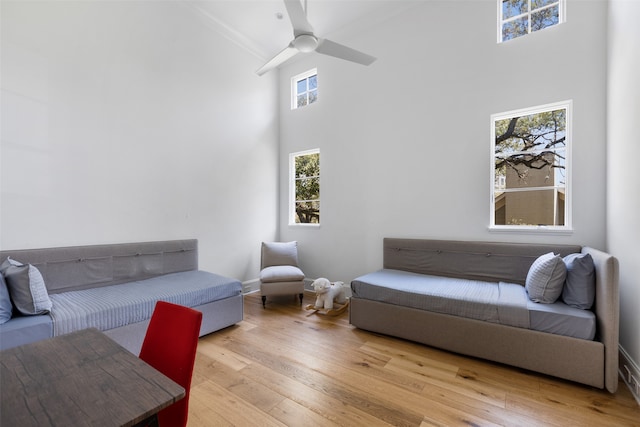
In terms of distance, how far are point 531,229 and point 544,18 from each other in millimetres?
2259

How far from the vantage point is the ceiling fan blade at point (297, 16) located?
81.5 inches

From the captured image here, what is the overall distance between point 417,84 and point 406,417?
356 cm

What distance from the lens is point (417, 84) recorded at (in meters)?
3.51

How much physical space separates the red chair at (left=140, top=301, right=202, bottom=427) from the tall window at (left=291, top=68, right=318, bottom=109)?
4112 millimetres

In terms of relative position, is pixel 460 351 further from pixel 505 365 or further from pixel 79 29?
pixel 79 29

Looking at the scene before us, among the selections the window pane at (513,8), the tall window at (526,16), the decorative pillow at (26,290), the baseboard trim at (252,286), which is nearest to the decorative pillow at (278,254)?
the baseboard trim at (252,286)

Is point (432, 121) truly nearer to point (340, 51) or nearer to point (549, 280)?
point (340, 51)

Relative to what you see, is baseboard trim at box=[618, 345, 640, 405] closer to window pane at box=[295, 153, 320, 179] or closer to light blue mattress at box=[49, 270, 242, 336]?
light blue mattress at box=[49, 270, 242, 336]

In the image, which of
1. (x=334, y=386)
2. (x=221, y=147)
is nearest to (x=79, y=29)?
(x=221, y=147)

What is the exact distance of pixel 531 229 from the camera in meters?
2.84

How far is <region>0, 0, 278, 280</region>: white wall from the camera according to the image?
2.45 m

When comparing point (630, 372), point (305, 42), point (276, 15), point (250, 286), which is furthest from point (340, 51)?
point (250, 286)

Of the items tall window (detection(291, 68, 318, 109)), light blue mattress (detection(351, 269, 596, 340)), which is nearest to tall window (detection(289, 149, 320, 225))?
Answer: tall window (detection(291, 68, 318, 109))

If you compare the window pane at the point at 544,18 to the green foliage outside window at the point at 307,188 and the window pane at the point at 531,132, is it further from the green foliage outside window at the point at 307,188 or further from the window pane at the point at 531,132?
the green foliage outside window at the point at 307,188
